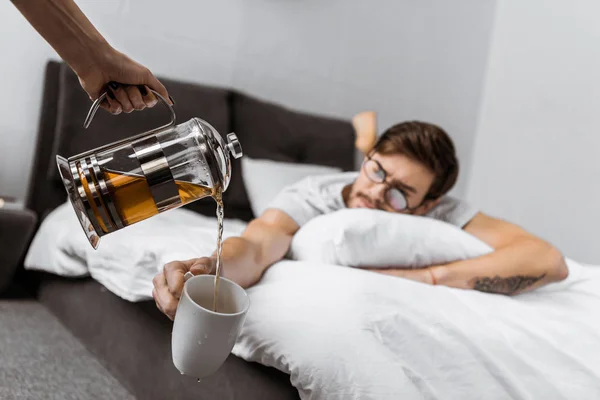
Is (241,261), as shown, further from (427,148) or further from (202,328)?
(427,148)

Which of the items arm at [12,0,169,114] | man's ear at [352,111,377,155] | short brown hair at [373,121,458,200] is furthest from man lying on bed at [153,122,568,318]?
arm at [12,0,169,114]

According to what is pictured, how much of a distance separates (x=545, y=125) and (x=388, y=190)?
152 cm

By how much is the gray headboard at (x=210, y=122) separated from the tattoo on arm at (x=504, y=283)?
2.63ft

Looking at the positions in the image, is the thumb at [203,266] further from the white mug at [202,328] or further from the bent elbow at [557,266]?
the bent elbow at [557,266]

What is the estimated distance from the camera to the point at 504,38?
2738 mm

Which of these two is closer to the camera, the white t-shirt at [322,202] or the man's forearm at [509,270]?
the man's forearm at [509,270]

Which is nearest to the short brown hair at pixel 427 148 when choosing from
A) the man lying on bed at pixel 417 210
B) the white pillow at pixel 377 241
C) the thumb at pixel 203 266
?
the man lying on bed at pixel 417 210

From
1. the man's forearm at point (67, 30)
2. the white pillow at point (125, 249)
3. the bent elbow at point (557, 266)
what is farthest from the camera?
the bent elbow at point (557, 266)

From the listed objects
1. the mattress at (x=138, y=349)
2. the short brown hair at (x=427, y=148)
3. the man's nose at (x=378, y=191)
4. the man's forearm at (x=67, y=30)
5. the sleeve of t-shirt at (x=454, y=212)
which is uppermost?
the man's forearm at (x=67, y=30)

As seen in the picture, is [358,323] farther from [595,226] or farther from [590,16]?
[590,16]

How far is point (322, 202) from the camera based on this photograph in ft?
4.52

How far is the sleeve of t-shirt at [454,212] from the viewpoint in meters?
1.45

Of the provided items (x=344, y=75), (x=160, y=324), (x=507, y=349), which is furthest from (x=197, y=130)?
(x=344, y=75)

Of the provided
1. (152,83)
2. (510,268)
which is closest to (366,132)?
(510,268)
